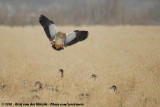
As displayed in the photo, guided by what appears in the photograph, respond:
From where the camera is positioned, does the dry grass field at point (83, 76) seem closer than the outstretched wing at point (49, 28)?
No

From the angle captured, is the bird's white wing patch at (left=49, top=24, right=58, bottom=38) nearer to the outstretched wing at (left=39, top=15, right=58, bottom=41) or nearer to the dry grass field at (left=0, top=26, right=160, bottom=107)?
the outstretched wing at (left=39, top=15, right=58, bottom=41)

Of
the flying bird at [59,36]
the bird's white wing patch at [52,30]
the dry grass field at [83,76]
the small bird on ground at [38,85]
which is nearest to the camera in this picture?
the flying bird at [59,36]

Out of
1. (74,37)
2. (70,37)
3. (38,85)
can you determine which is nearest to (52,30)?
(70,37)

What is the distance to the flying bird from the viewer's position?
675cm

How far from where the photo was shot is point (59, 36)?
272 inches

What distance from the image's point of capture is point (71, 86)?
8.36 metres

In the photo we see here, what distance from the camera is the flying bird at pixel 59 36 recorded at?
266 inches

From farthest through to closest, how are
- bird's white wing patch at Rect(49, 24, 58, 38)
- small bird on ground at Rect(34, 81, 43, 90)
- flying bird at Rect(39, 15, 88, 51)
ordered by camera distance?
small bird on ground at Rect(34, 81, 43, 90)
bird's white wing patch at Rect(49, 24, 58, 38)
flying bird at Rect(39, 15, 88, 51)

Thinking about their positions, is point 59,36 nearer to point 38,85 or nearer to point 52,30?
point 52,30

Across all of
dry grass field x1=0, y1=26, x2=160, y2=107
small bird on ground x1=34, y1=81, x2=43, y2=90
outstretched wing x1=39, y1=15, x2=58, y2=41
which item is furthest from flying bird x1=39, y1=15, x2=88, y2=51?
small bird on ground x1=34, y1=81, x2=43, y2=90

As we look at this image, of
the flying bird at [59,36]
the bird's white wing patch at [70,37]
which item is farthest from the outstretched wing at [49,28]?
the bird's white wing patch at [70,37]

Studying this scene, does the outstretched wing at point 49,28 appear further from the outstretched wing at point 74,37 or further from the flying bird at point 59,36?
the outstretched wing at point 74,37

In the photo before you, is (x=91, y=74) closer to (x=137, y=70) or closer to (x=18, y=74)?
(x=137, y=70)

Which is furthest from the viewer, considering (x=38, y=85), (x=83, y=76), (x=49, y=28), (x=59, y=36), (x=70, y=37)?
(x=83, y=76)
